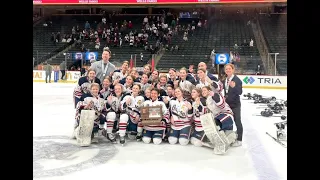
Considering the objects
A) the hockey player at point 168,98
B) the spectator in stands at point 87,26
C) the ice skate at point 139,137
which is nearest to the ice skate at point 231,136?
the hockey player at point 168,98

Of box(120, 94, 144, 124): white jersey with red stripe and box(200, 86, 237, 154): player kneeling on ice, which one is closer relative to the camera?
box(200, 86, 237, 154): player kneeling on ice

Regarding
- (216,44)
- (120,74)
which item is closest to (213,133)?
(120,74)

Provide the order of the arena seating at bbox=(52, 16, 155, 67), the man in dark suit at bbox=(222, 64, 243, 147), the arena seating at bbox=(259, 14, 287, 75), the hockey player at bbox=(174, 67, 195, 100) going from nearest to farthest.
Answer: the man in dark suit at bbox=(222, 64, 243, 147) < the hockey player at bbox=(174, 67, 195, 100) < the arena seating at bbox=(259, 14, 287, 75) < the arena seating at bbox=(52, 16, 155, 67)

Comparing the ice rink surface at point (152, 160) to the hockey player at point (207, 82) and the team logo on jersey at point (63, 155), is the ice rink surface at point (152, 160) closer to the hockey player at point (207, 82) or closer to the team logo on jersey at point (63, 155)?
the team logo on jersey at point (63, 155)

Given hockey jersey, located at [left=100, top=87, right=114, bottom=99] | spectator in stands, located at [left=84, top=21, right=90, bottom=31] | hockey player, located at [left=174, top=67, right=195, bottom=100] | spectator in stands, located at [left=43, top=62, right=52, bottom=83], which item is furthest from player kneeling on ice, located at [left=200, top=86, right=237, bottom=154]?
spectator in stands, located at [left=84, top=21, right=90, bottom=31]

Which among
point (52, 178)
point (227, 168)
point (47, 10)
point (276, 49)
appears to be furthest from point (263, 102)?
point (47, 10)

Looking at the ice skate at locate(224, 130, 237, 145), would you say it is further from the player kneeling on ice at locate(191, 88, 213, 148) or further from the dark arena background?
the player kneeling on ice at locate(191, 88, 213, 148)

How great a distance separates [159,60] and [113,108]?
6.98 m

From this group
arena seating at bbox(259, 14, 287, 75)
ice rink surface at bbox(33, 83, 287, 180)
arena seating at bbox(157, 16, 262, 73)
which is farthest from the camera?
arena seating at bbox(259, 14, 287, 75)

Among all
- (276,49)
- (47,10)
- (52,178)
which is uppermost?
(47,10)

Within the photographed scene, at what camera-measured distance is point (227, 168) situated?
96.9 inches

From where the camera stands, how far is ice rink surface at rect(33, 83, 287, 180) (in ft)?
7.53
